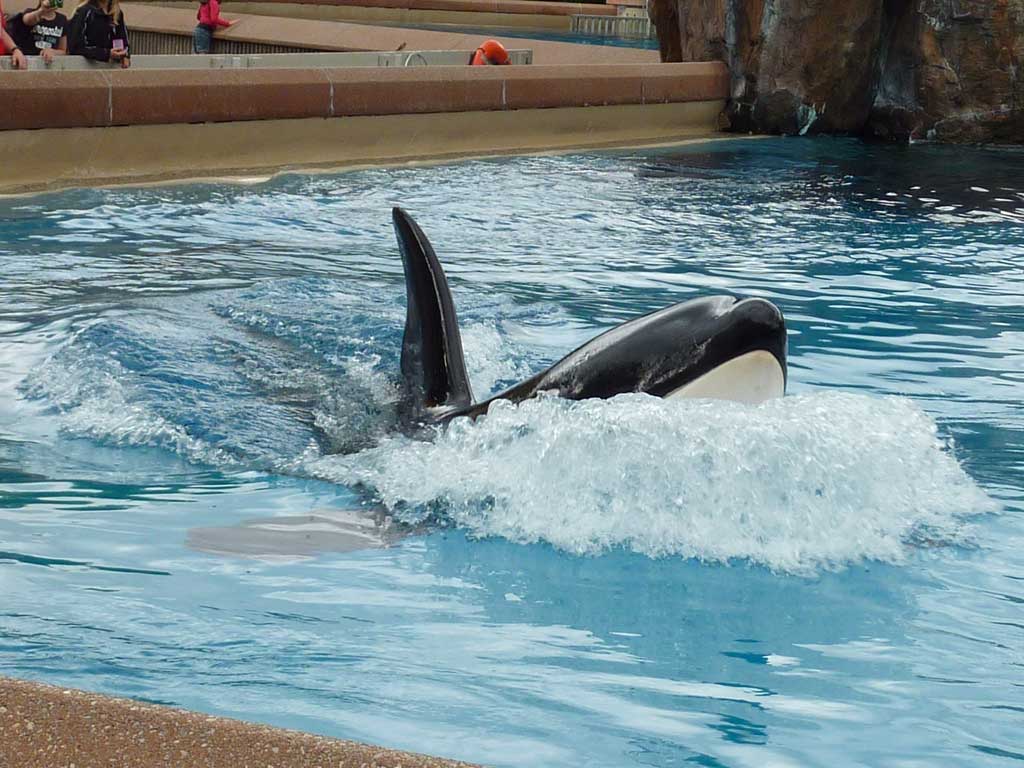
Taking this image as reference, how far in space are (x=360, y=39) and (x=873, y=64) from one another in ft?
26.3

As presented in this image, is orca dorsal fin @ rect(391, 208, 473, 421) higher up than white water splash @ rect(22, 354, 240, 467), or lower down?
higher up

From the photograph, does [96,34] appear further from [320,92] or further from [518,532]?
[518,532]

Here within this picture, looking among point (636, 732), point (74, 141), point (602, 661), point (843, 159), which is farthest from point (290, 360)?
point (843, 159)

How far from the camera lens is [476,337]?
22.7ft

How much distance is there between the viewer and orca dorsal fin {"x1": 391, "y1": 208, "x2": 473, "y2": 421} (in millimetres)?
4965

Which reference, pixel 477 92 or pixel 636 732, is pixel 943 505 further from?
pixel 477 92

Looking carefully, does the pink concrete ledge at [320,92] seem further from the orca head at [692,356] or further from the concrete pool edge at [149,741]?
the concrete pool edge at [149,741]

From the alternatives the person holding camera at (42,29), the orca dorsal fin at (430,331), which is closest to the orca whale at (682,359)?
the orca dorsal fin at (430,331)

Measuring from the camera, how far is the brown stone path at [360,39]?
809 inches

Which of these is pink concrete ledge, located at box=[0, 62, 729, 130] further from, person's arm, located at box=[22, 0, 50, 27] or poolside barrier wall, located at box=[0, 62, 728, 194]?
person's arm, located at box=[22, 0, 50, 27]

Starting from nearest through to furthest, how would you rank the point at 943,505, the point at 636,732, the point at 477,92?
the point at 636,732 < the point at 943,505 < the point at 477,92

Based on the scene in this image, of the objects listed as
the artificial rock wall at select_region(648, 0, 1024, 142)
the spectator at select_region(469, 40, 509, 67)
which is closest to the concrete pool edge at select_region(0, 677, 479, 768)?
the spectator at select_region(469, 40, 509, 67)

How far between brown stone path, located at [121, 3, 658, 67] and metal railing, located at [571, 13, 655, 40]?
1087 centimetres

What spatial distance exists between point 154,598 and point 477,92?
1103cm
